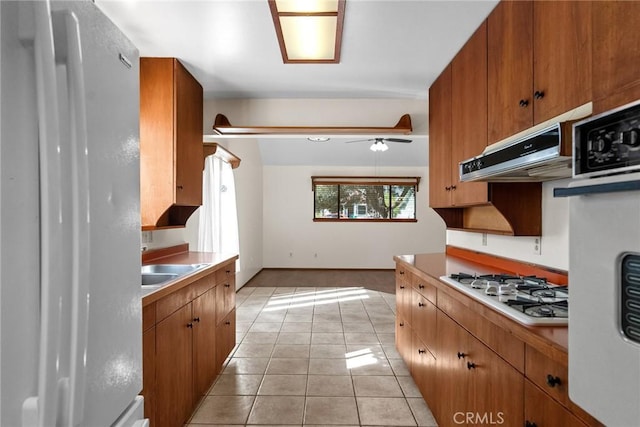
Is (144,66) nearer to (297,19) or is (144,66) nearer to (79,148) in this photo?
(297,19)

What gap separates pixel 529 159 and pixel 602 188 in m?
0.69

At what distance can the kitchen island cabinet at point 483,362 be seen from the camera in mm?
949

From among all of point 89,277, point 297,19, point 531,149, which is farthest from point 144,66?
point 531,149

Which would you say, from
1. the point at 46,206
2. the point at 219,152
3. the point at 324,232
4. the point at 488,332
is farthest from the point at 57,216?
the point at 324,232

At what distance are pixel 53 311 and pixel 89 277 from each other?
0.49 ft

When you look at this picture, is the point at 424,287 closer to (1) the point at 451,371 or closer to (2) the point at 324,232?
(1) the point at 451,371

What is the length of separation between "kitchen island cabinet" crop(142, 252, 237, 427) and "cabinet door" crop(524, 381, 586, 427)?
1.48 meters

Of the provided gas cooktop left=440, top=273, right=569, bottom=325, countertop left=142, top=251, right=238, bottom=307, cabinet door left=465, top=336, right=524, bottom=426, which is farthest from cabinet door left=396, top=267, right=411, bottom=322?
countertop left=142, top=251, right=238, bottom=307

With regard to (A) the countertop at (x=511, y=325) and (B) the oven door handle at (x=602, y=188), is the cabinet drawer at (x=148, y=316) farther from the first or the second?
(B) the oven door handle at (x=602, y=188)

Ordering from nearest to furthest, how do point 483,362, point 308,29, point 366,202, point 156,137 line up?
point 483,362, point 308,29, point 156,137, point 366,202

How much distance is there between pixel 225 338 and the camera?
2830 millimetres

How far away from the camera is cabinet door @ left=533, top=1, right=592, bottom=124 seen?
1.25 meters

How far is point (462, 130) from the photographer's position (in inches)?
92.4

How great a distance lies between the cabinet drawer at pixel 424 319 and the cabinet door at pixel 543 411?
2.98 feet
